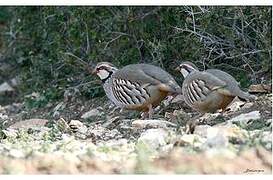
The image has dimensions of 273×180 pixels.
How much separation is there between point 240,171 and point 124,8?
15.3 ft

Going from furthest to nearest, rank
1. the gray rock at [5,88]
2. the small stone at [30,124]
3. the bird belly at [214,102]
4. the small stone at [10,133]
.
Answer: the gray rock at [5,88] < the small stone at [30,124] < the small stone at [10,133] < the bird belly at [214,102]

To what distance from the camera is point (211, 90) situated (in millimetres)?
6742

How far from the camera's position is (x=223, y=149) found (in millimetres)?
5066

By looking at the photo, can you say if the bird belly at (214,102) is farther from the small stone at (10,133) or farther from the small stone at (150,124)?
the small stone at (10,133)

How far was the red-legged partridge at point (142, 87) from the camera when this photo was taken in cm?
728

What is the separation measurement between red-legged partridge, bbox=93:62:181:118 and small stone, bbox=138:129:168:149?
39.2 inches

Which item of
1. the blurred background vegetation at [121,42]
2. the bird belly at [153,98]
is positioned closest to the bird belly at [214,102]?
the bird belly at [153,98]

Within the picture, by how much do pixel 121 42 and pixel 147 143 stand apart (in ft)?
11.0

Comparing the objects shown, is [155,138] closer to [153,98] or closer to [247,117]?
[247,117]

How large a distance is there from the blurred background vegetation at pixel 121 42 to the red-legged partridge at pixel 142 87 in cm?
70

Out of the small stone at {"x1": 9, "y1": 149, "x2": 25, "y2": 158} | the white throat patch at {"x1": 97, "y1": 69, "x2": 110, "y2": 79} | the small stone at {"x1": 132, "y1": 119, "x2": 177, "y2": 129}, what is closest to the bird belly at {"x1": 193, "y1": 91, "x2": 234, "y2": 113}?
the small stone at {"x1": 132, "y1": 119, "x2": 177, "y2": 129}

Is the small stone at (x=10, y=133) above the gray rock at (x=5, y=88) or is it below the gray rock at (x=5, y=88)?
below

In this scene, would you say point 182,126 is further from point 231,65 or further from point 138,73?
point 231,65

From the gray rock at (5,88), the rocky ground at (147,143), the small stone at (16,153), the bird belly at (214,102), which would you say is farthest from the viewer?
the gray rock at (5,88)
